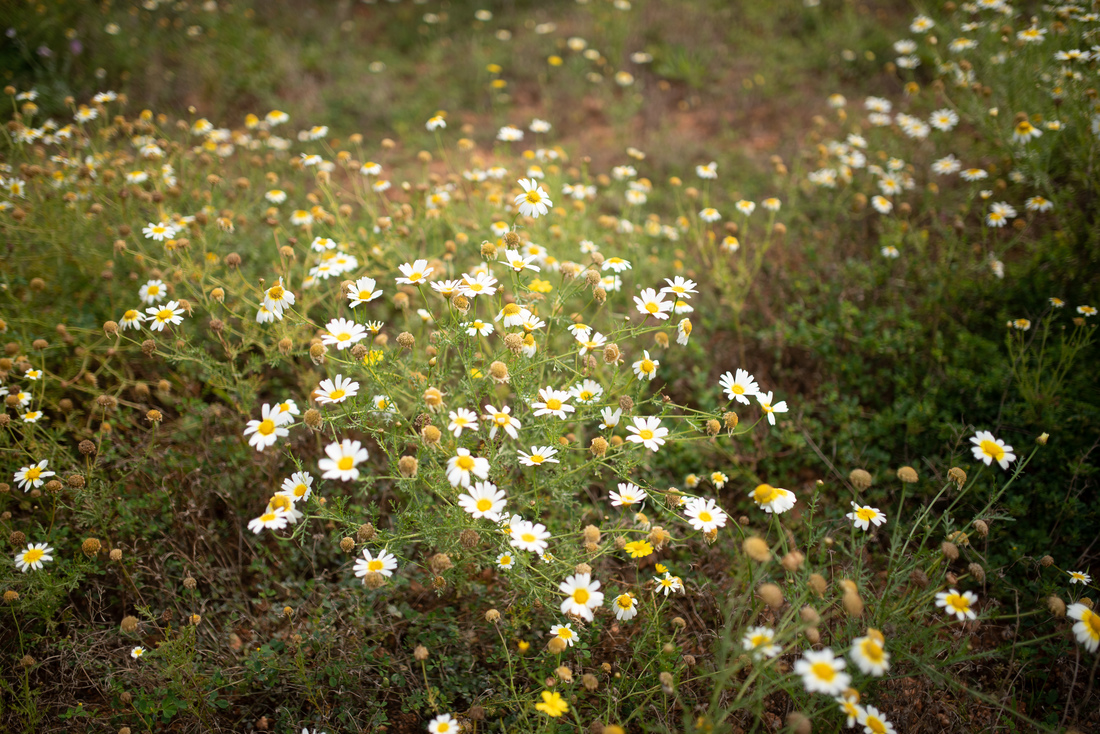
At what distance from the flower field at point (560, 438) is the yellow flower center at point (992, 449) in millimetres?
12

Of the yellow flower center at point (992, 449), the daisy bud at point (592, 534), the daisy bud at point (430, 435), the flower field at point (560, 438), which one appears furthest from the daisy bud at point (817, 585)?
the daisy bud at point (430, 435)

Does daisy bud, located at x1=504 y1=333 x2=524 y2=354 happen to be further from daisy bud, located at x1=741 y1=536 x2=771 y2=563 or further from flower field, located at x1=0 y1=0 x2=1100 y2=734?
daisy bud, located at x1=741 y1=536 x2=771 y2=563

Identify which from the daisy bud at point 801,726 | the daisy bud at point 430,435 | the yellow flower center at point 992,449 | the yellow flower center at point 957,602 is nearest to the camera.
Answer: the daisy bud at point 801,726

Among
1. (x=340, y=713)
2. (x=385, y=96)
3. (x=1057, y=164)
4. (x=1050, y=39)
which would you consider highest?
(x=1050, y=39)

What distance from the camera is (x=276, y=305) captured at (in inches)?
81.6

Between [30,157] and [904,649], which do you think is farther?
[30,157]

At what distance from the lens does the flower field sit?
5.87 ft

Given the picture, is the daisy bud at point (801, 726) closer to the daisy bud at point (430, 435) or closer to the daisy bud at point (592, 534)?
the daisy bud at point (592, 534)

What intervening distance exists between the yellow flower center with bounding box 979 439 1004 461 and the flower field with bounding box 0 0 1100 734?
0.04 ft

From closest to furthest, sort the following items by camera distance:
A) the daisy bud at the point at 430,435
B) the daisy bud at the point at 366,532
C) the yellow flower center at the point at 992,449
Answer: the daisy bud at the point at 430,435 → the daisy bud at the point at 366,532 → the yellow flower center at the point at 992,449

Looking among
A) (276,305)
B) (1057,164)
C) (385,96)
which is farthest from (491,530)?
(385,96)

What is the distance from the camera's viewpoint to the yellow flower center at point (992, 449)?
192cm

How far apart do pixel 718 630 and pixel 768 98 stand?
225 inches

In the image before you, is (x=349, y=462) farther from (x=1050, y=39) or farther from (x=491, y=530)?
(x=1050, y=39)
